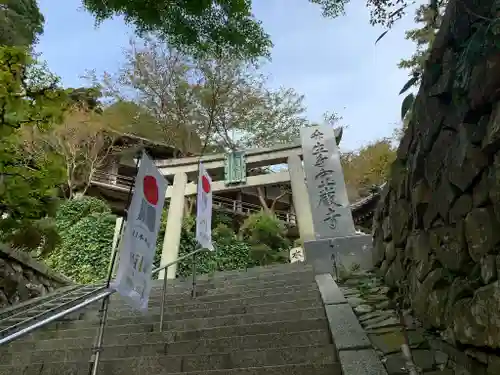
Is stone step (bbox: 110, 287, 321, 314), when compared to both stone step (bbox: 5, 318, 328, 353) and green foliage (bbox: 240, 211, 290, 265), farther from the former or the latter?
green foliage (bbox: 240, 211, 290, 265)

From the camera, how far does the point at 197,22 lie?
197 inches

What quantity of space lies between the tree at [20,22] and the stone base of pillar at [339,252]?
6.69 metres

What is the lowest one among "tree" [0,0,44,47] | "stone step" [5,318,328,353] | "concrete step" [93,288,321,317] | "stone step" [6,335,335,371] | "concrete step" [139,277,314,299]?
"stone step" [6,335,335,371]

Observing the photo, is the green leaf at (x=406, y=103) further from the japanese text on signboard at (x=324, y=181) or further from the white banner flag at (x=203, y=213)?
the japanese text on signboard at (x=324, y=181)

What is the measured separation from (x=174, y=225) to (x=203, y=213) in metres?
4.44

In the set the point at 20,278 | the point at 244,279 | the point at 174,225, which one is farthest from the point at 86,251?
the point at 244,279

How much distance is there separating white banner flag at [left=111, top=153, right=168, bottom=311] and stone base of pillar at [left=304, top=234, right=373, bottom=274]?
4.18m

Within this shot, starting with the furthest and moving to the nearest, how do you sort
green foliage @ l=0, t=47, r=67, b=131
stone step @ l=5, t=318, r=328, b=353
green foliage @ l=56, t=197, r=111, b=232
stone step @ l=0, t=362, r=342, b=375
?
green foliage @ l=56, t=197, r=111, b=232 < stone step @ l=5, t=318, r=328, b=353 < green foliage @ l=0, t=47, r=67, b=131 < stone step @ l=0, t=362, r=342, b=375

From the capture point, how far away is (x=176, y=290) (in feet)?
20.4

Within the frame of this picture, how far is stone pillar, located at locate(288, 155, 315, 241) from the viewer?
363 inches

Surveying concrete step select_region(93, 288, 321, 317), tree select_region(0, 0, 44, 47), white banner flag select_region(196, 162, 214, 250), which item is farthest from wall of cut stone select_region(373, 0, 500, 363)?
tree select_region(0, 0, 44, 47)

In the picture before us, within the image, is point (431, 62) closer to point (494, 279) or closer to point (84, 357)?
point (494, 279)

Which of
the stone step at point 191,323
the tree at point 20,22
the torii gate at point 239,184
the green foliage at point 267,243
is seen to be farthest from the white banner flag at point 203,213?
the green foliage at point 267,243

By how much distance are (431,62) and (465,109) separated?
841 mm
